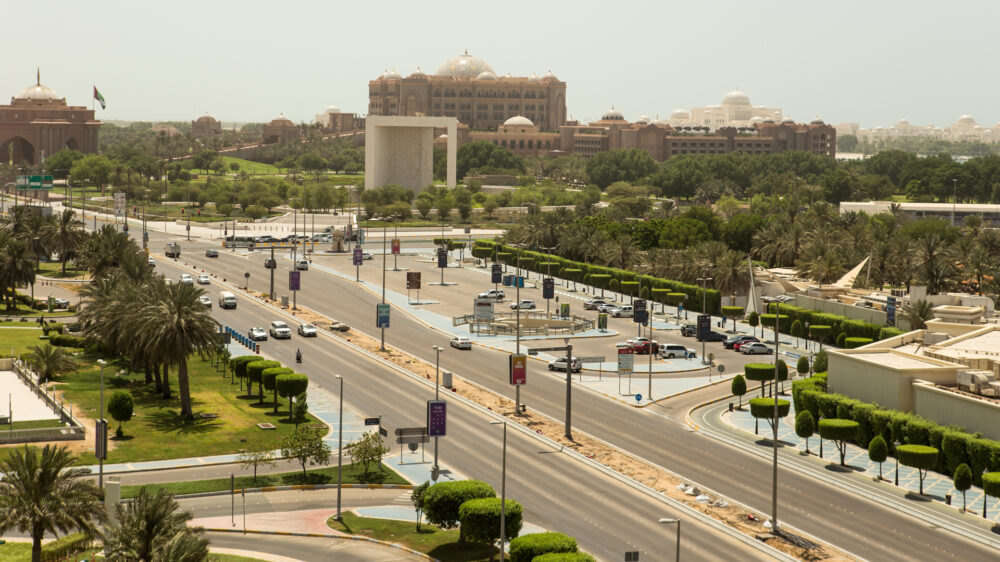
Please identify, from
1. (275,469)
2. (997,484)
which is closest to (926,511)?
(997,484)

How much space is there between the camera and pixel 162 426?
71.4 m

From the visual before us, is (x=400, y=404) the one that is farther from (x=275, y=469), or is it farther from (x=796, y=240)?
(x=796, y=240)

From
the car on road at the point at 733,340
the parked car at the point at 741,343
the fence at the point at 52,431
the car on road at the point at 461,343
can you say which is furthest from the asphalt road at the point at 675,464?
the fence at the point at 52,431

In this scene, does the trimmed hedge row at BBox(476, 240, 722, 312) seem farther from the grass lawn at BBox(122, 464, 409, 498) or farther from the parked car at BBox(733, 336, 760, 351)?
the grass lawn at BBox(122, 464, 409, 498)

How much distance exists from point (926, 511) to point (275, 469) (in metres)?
33.8

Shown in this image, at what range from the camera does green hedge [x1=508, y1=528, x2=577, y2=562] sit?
44.8m

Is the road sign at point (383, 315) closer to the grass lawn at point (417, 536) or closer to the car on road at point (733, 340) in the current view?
the car on road at point (733, 340)

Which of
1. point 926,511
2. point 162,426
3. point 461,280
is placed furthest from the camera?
point 461,280

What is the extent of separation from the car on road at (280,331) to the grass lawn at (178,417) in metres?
11.2

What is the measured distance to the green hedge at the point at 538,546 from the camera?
1763 inches

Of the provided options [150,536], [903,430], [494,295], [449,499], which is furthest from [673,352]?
[150,536]

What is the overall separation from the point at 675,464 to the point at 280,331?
45768 mm

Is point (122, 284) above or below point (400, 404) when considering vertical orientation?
above

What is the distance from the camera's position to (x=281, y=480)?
61188mm
